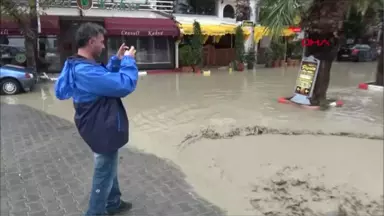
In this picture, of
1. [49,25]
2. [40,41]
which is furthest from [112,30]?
[40,41]

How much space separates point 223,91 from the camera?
12953 millimetres

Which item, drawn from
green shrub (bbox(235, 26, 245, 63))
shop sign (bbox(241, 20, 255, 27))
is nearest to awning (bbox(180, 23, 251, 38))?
green shrub (bbox(235, 26, 245, 63))

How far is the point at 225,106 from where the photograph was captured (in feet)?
33.4

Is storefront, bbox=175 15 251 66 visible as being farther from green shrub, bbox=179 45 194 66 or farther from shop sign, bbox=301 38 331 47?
shop sign, bbox=301 38 331 47

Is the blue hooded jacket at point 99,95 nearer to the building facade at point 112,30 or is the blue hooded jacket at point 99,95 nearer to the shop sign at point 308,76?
the shop sign at point 308,76

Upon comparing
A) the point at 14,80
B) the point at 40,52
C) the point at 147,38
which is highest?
the point at 147,38

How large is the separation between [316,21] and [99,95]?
791 centimetres

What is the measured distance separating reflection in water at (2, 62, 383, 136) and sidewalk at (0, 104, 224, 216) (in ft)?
5.93

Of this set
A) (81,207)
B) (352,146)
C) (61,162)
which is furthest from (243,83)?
(81,207)

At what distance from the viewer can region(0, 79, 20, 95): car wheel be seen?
11.5 m

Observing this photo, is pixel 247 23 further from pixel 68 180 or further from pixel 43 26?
pixel 68 180

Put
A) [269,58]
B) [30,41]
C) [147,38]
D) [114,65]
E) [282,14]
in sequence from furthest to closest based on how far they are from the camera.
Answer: [269,58] → [147,38] → [30,41] → [282,14] → [114,65]

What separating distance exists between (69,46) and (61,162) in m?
13.1

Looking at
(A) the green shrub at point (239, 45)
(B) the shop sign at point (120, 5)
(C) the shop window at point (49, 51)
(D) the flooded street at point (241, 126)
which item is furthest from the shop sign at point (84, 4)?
(A) the green shrub at point (239, 45)
